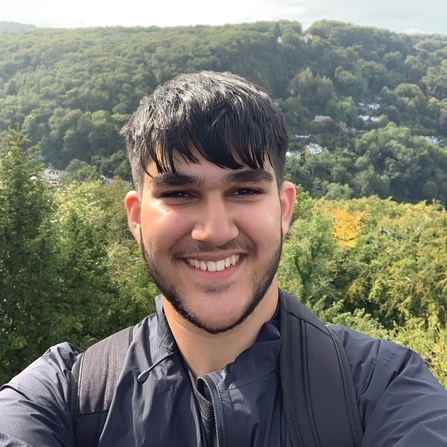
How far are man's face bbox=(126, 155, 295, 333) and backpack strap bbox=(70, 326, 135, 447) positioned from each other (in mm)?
308

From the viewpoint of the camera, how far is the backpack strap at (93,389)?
136 cm

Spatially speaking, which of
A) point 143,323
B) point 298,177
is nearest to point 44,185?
point 143,323

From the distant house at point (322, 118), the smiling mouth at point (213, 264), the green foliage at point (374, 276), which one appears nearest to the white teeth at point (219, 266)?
the smiling mouth at point (213, 264)

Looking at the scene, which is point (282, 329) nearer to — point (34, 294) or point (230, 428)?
point (230, 428)

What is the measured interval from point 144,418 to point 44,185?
8115 mm

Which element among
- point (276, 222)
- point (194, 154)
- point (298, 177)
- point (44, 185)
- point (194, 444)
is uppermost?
point (194, 154)

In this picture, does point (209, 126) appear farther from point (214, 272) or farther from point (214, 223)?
point (214, 272)

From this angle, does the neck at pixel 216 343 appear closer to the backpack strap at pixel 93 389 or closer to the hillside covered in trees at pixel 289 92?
the backpack strap at pixel 93 389

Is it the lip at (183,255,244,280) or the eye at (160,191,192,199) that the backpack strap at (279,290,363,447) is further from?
the eye at (160,191,192,199)

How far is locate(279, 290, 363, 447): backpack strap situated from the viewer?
1.25m

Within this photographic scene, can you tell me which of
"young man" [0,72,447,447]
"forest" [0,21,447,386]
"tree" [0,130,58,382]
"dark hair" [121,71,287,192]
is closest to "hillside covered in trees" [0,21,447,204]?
"forest" [0,21,447,386]

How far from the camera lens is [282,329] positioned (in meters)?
1.50

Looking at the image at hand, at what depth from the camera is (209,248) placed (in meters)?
1.44

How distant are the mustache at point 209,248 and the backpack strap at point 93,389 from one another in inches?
17.4
